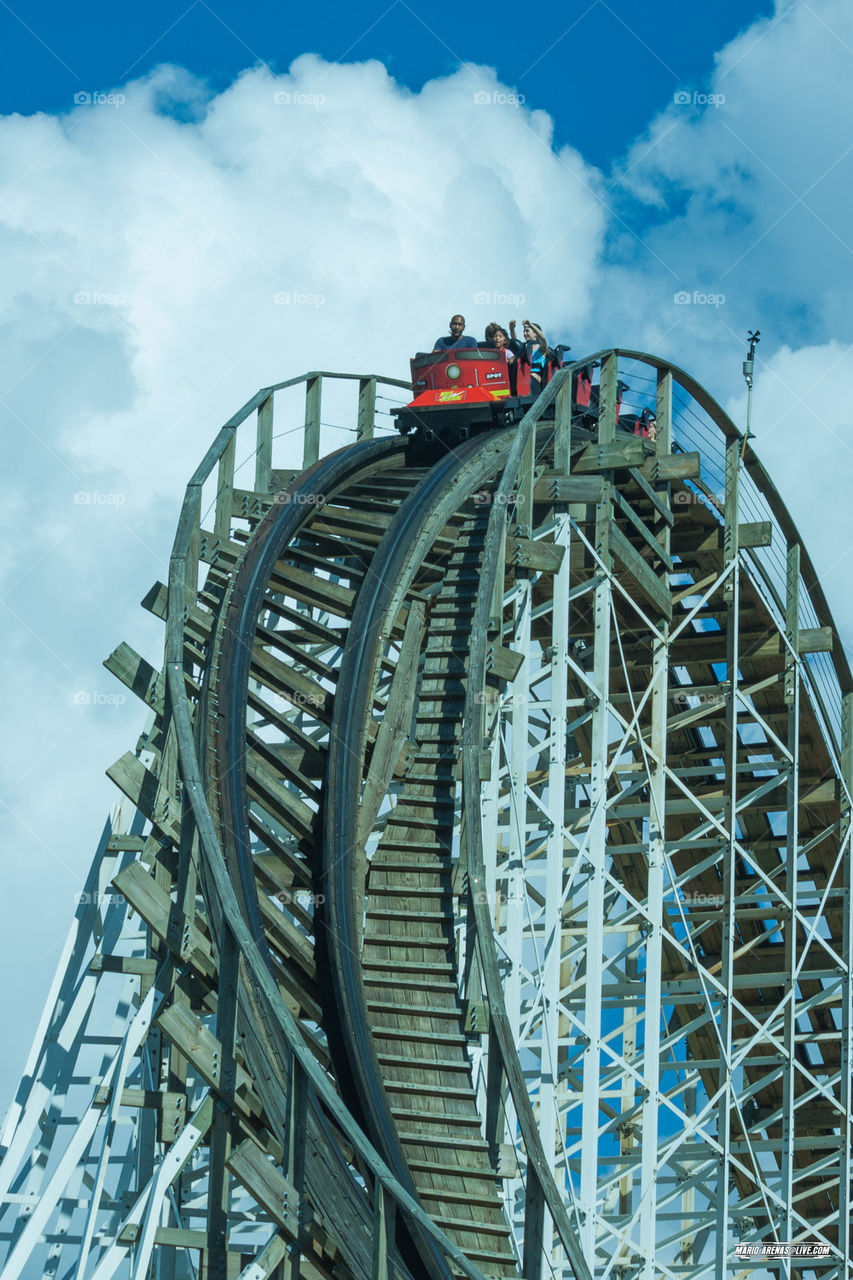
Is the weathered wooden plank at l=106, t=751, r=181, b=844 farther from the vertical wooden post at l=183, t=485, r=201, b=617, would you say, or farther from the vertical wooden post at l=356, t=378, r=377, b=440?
the vertical wooden post at l=356, t=378, r=377, b=440

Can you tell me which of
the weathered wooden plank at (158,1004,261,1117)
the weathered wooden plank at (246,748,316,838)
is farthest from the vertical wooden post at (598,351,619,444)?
the weathered wooden plank at (158,1004,261,1117)

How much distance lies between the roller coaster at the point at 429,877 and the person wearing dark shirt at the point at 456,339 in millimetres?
938

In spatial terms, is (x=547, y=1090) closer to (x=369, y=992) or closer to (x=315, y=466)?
(x=369, y=992)

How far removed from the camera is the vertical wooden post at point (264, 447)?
1458 cm

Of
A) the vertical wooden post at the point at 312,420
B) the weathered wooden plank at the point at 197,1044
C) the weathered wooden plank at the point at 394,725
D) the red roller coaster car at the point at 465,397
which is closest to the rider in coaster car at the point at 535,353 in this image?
the red roller coaster car at the point at 465,397

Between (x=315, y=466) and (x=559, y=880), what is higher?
(x=315, y=466)

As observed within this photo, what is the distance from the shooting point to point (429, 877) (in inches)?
452

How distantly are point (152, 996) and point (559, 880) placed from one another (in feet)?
9.76

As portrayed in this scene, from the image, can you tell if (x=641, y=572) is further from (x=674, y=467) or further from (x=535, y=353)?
(x=535, y=353)

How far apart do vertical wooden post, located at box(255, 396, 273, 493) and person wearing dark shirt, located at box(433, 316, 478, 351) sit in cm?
238

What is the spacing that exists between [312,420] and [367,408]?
112 cm

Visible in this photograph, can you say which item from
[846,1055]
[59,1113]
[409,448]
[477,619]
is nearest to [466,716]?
[477,619]

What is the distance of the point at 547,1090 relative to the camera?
12.0 meters

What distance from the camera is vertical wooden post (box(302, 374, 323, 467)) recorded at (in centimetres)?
1496
